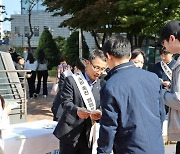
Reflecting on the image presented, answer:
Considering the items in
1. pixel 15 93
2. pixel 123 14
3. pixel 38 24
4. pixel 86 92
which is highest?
pixel 38 24

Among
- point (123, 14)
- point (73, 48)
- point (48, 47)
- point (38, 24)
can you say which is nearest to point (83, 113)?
point (123, 14)

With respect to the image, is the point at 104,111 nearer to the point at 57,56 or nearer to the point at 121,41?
the point at 121,41

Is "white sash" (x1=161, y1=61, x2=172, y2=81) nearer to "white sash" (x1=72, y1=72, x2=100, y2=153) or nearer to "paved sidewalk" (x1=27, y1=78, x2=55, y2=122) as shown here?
"white sash" (x1=72, y1=72, x2=100, y2=153)

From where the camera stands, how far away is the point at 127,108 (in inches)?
91.0

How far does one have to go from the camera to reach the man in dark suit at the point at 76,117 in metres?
3.12

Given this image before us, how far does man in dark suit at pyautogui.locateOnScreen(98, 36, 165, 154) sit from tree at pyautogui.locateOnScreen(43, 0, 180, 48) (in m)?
6.35

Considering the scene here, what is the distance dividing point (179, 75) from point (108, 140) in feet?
3.09

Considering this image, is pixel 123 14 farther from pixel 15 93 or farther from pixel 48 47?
pixel 48 47

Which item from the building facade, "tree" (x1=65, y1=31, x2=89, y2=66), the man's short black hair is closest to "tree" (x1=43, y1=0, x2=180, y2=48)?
the man's short black hair

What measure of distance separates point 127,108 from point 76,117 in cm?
95

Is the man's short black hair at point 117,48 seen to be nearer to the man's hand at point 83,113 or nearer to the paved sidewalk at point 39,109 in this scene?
the man's hand at point 83,113

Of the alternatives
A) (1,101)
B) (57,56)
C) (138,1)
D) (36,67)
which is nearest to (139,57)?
(1,101)

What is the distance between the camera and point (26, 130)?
386 centimetres

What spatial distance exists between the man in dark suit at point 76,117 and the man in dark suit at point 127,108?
696mm
